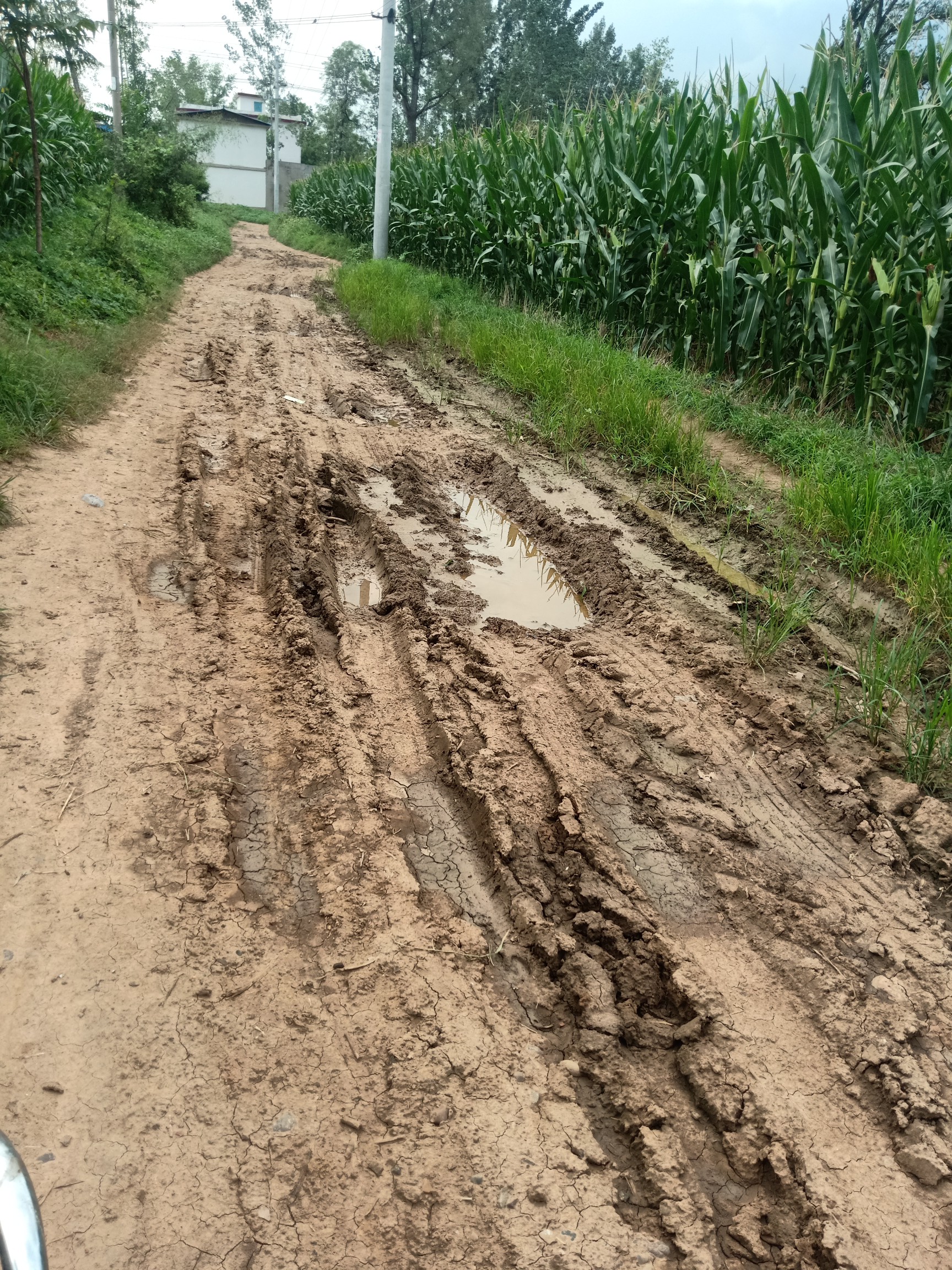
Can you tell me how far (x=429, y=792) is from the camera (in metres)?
2.88

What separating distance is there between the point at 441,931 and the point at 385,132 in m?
16.7

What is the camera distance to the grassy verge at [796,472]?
340cm

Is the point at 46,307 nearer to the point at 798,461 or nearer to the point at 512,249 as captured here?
the point at 512,249

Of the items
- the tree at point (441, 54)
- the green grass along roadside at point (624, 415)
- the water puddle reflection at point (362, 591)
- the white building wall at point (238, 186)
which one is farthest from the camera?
the white building wall at point (238, 186)

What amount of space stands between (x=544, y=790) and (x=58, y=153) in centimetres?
1477

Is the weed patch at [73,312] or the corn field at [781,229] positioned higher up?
the corn field at [781,229]

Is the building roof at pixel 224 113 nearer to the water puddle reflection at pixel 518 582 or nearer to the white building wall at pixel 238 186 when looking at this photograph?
the white building wall at pixel 238 186

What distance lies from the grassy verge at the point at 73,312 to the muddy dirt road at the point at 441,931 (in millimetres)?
1765

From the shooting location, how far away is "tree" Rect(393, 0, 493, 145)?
3931cm

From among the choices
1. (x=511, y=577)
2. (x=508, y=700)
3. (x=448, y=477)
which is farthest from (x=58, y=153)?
(x=508, y=700)

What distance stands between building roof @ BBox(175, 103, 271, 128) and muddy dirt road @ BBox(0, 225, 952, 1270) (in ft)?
161

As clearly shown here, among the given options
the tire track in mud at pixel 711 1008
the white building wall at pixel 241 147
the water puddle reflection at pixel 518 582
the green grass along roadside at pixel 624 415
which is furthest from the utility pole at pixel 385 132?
the white building wall at pixel 241 147

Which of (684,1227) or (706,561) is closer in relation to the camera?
(684,1227)

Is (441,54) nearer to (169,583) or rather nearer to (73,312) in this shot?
(73,312)
